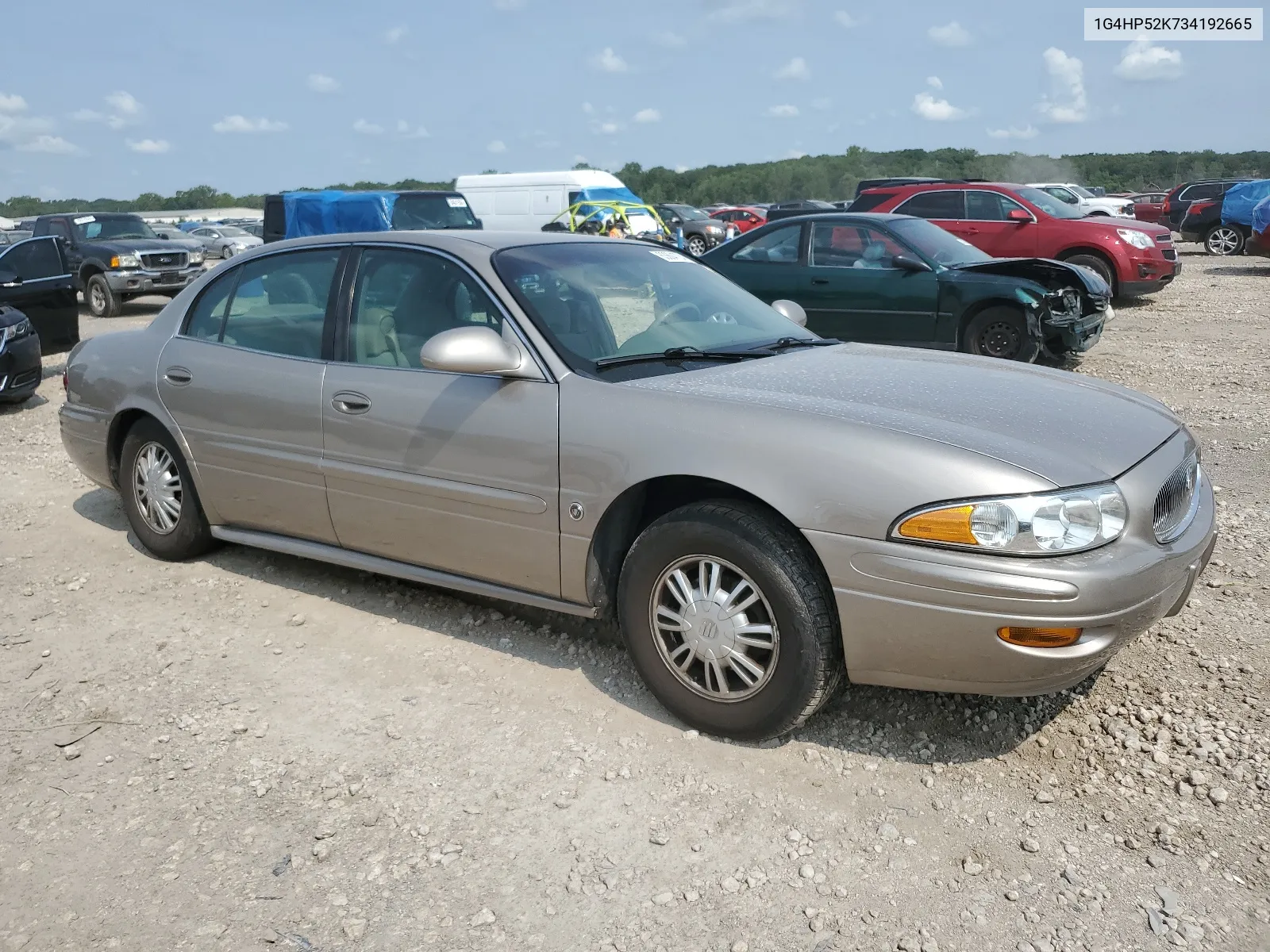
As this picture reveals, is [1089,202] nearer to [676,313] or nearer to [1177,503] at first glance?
[676,313]

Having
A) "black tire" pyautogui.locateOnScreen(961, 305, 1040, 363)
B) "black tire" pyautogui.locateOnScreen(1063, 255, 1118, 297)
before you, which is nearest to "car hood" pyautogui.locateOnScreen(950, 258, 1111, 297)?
"black tire" pyautogui.locateOnScreen(961, 305, 1040, 363)

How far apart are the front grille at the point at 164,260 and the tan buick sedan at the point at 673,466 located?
13.7 metres

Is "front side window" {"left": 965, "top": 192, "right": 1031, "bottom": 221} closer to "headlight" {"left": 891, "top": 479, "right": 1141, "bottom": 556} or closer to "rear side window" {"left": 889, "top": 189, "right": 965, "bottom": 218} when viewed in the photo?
"rear side window" {"left": 889, "top": 189, "right": 965, "bottom": 218}

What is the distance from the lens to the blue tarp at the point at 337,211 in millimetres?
19125

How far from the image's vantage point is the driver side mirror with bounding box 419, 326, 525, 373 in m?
3.57

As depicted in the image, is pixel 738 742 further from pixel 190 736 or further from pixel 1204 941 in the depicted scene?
pixel 190 736

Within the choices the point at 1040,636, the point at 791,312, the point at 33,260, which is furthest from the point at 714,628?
the point at 33,260

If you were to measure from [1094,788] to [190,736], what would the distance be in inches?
111

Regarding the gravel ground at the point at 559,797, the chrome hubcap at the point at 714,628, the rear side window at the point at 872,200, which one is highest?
the rear side window at the point at 872,200

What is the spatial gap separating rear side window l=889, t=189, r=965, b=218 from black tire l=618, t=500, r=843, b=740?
12069mm

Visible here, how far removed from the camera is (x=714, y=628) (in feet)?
10.8

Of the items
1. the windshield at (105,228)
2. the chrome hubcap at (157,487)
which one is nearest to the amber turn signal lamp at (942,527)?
the chrome hubcap at (157,487)

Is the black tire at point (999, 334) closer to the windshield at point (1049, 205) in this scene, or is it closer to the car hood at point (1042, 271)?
the car hood at point (1042, 271)

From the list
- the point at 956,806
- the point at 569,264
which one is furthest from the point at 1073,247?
the point at 956,806
